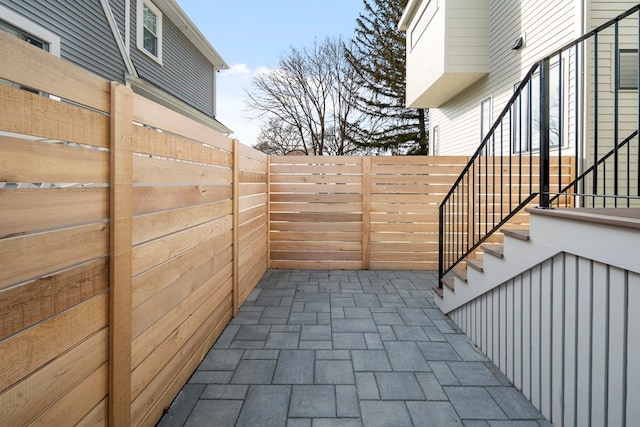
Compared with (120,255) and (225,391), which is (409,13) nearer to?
(225,391)

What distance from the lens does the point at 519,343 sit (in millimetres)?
2311

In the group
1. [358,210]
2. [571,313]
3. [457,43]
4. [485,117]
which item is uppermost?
[457,43]

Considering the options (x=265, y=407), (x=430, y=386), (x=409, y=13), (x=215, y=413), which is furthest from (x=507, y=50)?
(x=215, y=413)

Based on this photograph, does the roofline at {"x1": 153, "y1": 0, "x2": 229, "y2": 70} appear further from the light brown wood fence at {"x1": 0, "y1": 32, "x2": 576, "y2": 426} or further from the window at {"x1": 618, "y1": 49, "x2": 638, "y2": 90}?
the window at {"x1": 618, "y1": 49, "x2": 638, "y2": 90}

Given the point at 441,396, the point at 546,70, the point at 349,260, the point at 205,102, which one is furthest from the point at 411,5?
the point at 441,396

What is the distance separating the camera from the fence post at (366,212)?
217 inches

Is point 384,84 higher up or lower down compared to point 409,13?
higher up

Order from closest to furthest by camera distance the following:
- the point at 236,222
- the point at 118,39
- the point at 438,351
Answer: the point at 438,351, the point at 236,222, the point at 118,39

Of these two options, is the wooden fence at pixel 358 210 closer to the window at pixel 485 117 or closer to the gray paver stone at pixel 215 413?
the window at pixel 485 117

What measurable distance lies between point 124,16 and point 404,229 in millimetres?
6562

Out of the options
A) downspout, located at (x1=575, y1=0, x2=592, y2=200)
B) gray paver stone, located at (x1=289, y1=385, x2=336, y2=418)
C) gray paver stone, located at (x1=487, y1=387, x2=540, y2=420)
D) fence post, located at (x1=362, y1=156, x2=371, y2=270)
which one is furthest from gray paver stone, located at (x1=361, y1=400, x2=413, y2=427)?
downspout, located at (x1=575, y1=0, x2=592, y2=200)

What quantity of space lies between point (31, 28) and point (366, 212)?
503cm

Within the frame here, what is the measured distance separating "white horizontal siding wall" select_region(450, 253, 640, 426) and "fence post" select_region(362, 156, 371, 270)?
10.0 ft

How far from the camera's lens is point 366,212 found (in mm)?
5562
